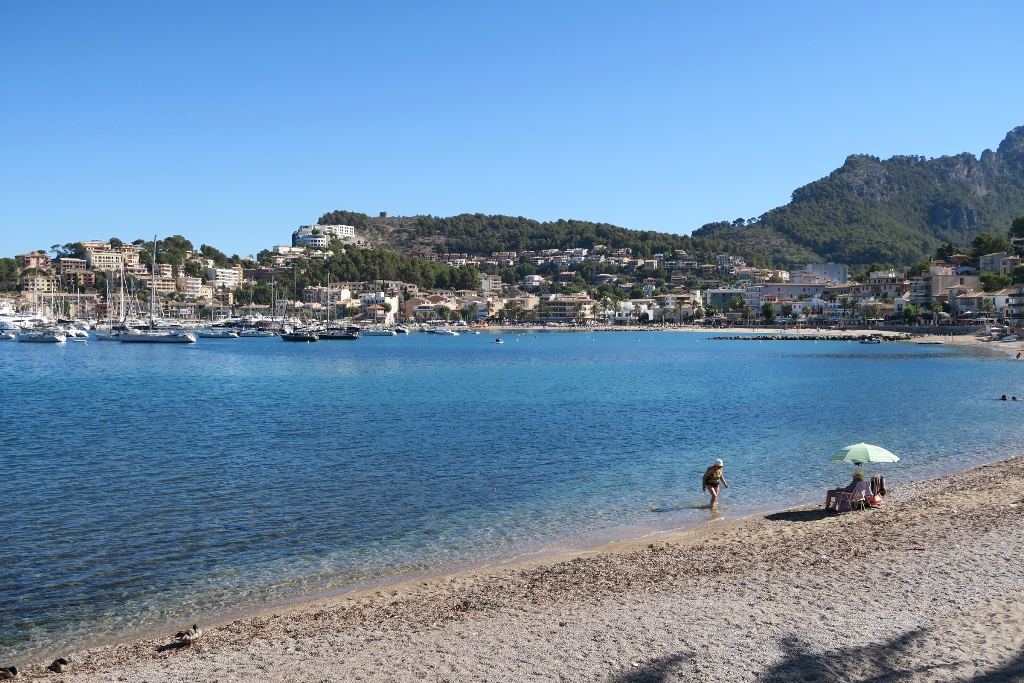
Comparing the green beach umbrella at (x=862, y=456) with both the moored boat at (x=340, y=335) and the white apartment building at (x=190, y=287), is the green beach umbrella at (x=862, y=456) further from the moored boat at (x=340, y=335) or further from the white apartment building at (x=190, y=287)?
the white apartment building at (x=190, y=287)

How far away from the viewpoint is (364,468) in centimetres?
1917

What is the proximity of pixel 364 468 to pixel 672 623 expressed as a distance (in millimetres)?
12050

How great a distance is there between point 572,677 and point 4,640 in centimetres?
640

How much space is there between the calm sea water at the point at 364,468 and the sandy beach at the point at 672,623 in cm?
167

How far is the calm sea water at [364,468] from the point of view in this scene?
11328 mm

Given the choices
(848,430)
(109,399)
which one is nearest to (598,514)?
(848,430)

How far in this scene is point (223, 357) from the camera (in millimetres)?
69562

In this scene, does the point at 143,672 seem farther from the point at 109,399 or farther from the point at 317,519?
the point at 109,399

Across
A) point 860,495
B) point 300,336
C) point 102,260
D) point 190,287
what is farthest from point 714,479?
point 102,260

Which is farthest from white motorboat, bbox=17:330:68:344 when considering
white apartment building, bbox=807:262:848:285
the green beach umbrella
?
white apartment building, bbox=807:262:848:285

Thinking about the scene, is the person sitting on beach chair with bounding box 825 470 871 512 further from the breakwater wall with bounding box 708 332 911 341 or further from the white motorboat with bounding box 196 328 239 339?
the white motorboat with bounding box 196 328 239 339

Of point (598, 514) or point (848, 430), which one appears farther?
point (848, 430)

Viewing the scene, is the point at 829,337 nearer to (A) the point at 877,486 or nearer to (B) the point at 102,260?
(A) the point at 877,486

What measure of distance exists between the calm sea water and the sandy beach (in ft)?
5.49
